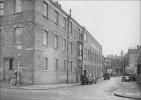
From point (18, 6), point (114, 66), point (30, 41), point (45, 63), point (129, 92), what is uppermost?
point (18, 6)

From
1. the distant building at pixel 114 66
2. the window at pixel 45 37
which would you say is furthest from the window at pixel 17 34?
the distant building at pixel 114 66

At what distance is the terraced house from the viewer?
75.2ft

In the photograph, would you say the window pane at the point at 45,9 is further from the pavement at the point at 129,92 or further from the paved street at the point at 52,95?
the pavement at the point at 129,92

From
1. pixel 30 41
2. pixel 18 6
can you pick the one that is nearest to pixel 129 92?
pixel 30 41

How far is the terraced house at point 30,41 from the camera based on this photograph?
2292 centimetres

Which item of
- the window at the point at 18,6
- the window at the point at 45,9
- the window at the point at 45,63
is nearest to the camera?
the window at the point at 18,6

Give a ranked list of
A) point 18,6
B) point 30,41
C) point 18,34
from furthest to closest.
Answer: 1. point 18,6
2. point 18,34
3. point 30,41

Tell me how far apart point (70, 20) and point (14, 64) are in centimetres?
1432

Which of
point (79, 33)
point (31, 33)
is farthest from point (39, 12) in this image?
point (79, 33)

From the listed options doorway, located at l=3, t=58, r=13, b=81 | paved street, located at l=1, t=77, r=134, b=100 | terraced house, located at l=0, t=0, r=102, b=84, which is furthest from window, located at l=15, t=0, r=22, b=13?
paved street, located at l=1, t=77, r=134, b=100

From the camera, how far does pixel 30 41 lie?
2294 centimetres

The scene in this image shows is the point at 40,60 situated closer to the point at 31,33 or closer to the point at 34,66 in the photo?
the point at 34,66

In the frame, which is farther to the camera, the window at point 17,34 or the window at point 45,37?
the window at point 45,37

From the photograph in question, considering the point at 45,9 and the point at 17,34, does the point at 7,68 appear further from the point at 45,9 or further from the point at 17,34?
the point at 45,9
